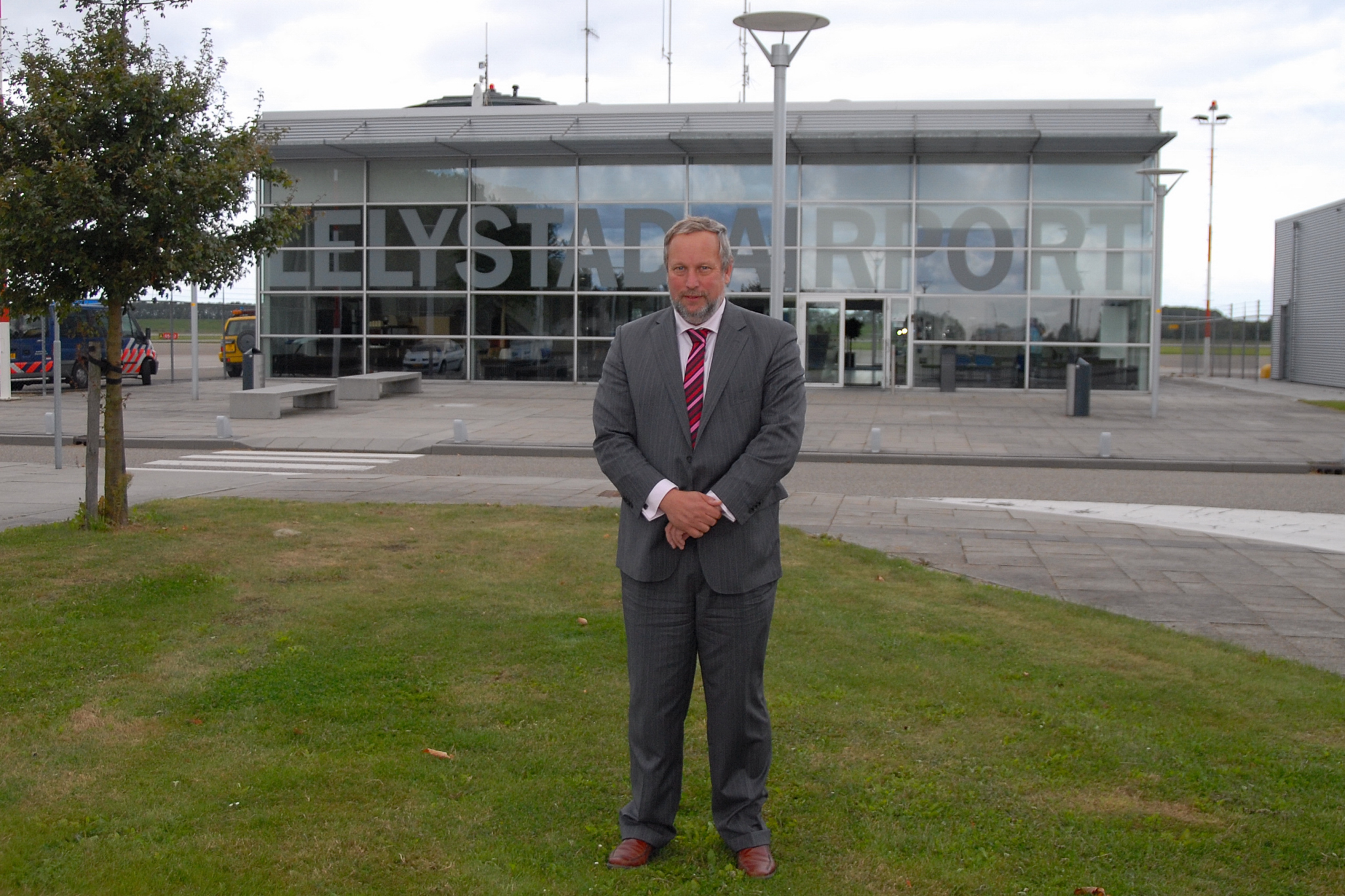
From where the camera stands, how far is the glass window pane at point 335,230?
33125 mm

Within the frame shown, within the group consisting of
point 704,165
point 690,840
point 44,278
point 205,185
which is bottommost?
point 690,840

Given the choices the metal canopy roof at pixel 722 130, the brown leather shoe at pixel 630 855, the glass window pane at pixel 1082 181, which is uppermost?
the metal canopy roof at pixel 722 130

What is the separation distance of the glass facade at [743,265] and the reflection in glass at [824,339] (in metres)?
0.05

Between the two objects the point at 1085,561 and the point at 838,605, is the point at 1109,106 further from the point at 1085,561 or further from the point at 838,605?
the point at 838,605

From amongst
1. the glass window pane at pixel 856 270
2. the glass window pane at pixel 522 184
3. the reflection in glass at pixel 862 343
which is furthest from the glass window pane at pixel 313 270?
the reflection in glass at pixel 862 343

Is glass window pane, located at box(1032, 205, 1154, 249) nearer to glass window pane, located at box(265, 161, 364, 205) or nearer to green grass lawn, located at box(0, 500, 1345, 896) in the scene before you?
glass window pane, located at box(265, 161, 364, 205)

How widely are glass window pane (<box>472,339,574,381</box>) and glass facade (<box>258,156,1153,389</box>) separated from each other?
Result: 5 centimetres

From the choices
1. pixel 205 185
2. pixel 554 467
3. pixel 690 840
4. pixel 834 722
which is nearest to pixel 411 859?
pixel 690 840

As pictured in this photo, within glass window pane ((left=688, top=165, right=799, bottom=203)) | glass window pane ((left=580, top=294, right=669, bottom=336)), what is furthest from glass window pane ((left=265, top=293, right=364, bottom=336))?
glass window pane ((left=688, top=165, right=799, bottom=203))

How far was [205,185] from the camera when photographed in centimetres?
852

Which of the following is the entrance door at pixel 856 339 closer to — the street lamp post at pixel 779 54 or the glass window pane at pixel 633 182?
the glass window pane at pixel 633 182

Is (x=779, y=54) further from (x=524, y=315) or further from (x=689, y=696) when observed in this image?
(x=524, y=315)

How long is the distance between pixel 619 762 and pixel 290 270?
31470 mm

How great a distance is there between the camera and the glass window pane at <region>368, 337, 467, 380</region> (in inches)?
1293
